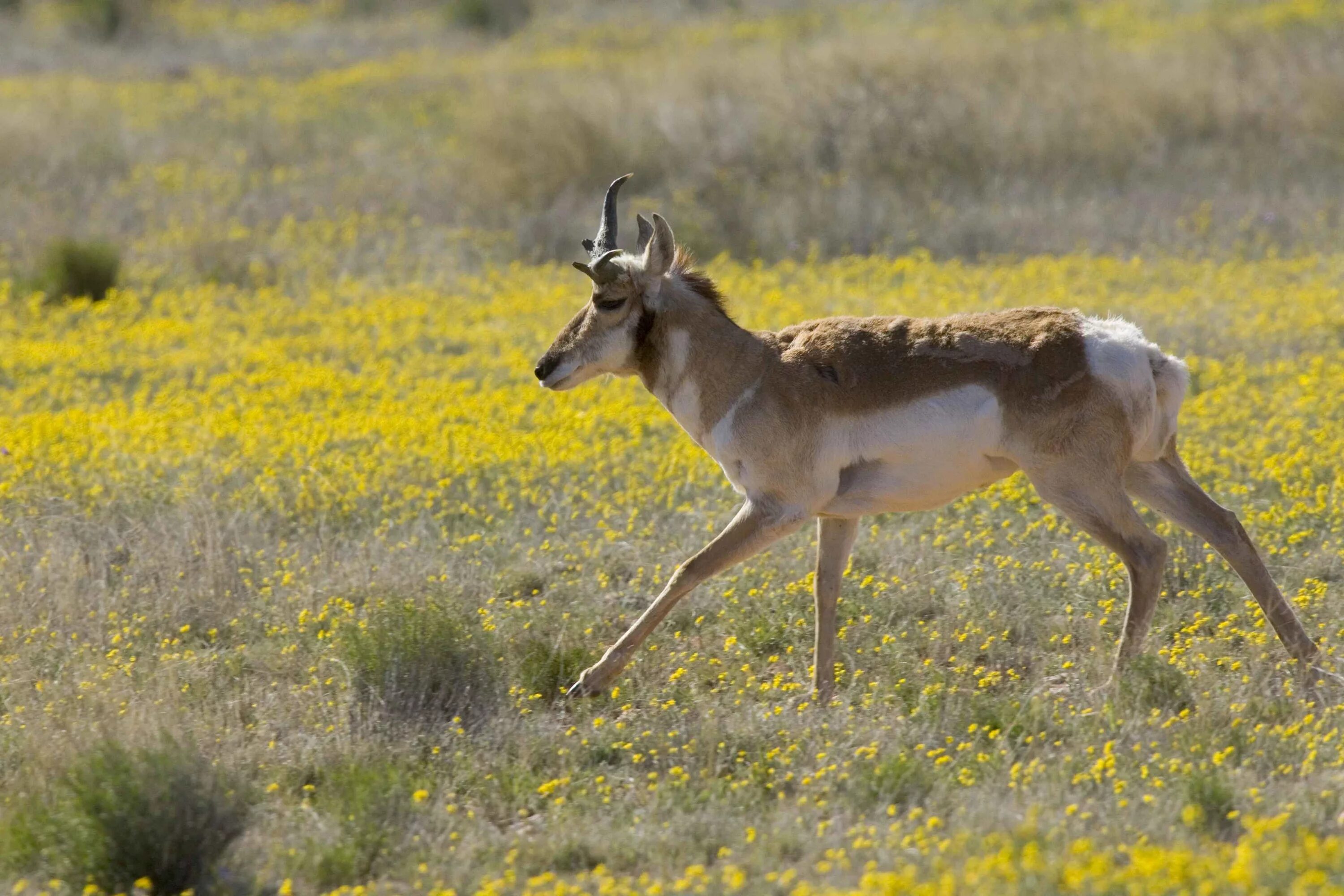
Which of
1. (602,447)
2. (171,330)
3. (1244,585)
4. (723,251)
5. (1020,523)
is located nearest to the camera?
(1244,585)

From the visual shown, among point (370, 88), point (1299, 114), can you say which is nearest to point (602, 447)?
point (1299, 114)

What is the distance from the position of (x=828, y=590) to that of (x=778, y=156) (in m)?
13.8

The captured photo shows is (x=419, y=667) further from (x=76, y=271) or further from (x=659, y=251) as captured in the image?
(x=76, y=271)

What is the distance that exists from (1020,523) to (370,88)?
2390cm

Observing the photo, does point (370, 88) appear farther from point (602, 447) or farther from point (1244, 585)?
point (1244, 585)

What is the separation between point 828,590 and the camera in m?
7.20

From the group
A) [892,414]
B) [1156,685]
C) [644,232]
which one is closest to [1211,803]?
[1156,685]

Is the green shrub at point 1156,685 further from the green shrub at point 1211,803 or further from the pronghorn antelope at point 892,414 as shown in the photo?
the green shrub at point 1211,803

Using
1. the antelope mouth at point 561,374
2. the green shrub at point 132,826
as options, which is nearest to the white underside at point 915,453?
the antelope mouth at point 561,374

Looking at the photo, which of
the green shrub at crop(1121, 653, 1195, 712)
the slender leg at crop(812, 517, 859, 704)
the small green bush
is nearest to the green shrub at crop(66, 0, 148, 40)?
the small green bush

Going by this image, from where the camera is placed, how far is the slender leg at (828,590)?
7082 mm

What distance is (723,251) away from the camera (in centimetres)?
1770

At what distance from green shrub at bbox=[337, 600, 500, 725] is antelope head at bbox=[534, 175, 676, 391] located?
4.11ft

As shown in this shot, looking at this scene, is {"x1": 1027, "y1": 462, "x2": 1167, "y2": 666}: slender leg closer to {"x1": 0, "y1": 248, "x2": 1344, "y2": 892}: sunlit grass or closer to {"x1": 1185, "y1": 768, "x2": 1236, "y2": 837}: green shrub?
{"x1": 0, "y1": 248, "x2": 1344, "y2": 892}: sunlit grass
